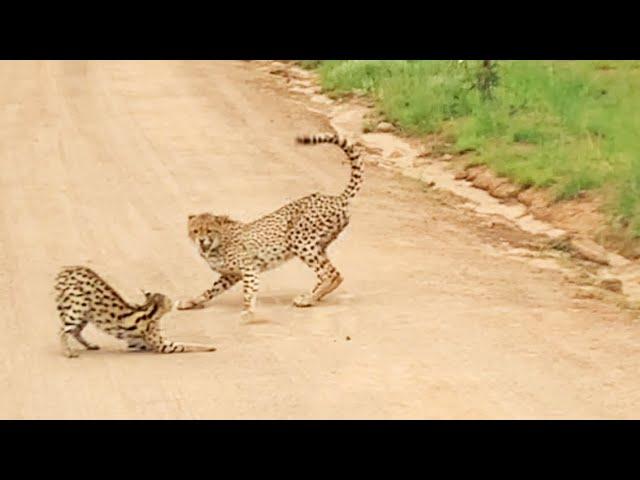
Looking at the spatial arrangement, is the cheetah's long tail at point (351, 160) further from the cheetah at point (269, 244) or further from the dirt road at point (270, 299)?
the dirt road at point (270, 299)

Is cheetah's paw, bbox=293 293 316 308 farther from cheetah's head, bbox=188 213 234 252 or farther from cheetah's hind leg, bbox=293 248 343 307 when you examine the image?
cheetah's head, bbox=188 213 234 252

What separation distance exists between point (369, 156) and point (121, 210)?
3836mm

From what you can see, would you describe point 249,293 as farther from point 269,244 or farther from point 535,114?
point 535,114

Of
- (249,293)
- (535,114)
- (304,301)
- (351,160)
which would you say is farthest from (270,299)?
(535,114)

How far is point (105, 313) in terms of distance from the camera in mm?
11336

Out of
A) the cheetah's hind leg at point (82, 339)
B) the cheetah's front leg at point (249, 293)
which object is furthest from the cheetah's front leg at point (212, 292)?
the cheetah's hind leg at point (82, 339)

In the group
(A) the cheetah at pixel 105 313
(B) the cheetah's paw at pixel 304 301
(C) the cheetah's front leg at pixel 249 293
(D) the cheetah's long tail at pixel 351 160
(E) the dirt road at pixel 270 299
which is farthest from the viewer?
(D) the cheetah's long tail at pixel 351 160

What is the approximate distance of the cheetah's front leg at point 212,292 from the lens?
12.8 metres

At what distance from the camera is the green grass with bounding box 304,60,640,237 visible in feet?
53.3

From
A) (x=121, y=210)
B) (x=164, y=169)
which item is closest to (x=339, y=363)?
(x=121, y=210)

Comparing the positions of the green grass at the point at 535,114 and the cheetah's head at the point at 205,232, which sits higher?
the cheetah's head at the point at 205,232

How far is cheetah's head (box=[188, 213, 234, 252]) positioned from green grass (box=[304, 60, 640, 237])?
3874 millimetres

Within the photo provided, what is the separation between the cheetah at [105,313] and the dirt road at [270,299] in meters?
0.14

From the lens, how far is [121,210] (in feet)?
52.6
